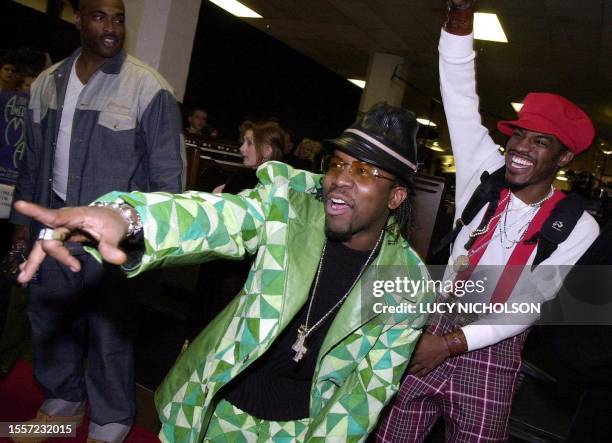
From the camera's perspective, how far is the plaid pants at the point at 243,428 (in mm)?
1938

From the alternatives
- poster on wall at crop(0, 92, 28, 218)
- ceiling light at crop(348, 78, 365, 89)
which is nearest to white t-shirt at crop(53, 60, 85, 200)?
poster on wall at crop(0, 92, 28, 218)

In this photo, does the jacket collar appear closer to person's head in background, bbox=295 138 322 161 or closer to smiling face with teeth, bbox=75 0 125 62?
smiling face with teeth, bbox=75 0 125 62

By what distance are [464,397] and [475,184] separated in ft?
2.76

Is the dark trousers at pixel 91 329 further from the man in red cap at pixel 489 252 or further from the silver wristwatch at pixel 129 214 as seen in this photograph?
the silver wristwatch at pixel 129 214

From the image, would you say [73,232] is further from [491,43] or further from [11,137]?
[491,43]

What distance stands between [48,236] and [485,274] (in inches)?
65.1

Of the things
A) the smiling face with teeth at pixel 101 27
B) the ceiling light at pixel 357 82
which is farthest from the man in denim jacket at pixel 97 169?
the ceiling light at pixel 357 82

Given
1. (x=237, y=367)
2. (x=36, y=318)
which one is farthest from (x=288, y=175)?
(x=36, y=318)

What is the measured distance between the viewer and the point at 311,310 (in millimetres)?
1975

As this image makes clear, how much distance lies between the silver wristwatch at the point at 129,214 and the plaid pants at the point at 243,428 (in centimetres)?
90

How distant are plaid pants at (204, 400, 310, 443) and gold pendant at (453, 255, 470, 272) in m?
0.89

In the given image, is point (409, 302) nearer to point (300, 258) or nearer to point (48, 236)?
point (300, 258)

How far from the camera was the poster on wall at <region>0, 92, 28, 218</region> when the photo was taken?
323cm

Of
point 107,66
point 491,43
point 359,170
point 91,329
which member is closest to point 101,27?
point 107,66
